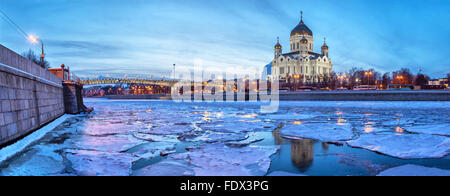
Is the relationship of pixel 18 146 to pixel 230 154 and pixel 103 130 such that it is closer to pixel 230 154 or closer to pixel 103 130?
pixel 103 130

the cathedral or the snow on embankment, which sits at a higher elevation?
the cathedral

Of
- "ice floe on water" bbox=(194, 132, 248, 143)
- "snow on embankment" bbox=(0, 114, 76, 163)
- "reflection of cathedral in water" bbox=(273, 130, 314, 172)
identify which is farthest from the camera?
"ice floe on water" bbox=(194, 132, 248, 143)

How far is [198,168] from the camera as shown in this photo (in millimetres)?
5086

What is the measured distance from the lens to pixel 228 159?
5746mm

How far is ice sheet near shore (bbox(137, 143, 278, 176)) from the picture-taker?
15.9 ft

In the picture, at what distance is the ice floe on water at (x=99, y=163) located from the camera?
4.86 metres

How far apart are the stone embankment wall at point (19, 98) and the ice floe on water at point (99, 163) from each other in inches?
82.8

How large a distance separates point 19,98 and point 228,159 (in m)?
6.85

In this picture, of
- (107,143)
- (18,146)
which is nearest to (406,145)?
(107,143)

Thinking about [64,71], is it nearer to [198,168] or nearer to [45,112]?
[45,112]

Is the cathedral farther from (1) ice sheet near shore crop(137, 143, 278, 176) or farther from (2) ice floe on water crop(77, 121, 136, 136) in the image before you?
(1) ice sheet near shore crop(137, 143, 278, 176)

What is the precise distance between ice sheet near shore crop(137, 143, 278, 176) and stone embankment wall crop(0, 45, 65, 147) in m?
4.40

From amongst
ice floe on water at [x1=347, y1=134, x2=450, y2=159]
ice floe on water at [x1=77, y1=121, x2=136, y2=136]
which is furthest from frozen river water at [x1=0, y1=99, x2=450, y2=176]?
ice floe on water at [x1=77, y1=121, x2=136, y2=136]
